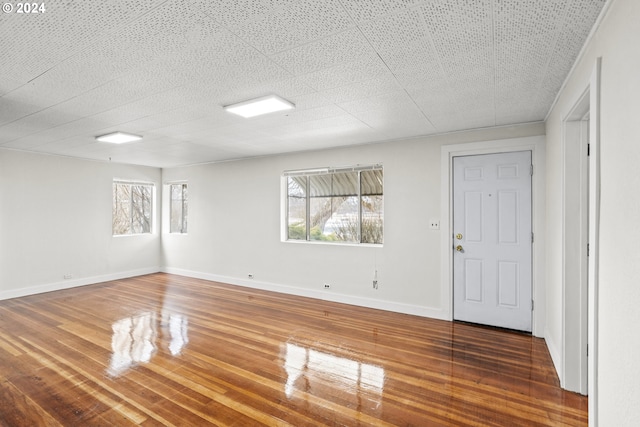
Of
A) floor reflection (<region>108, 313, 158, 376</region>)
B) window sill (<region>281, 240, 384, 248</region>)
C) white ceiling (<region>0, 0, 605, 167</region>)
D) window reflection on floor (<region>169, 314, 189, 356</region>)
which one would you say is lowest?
window reflection on floor (<region>169, 314, 189, 356</region>)

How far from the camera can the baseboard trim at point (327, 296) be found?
4.24 meters

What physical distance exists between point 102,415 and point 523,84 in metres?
3.86

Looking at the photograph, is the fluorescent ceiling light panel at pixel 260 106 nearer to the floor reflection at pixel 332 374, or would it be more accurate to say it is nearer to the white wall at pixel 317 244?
Answer: the white wall at pixel 317 244

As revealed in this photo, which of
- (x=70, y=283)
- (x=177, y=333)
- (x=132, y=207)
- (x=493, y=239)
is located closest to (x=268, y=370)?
(x=177, y=333)

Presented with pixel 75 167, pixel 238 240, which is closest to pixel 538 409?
pixel 238 240

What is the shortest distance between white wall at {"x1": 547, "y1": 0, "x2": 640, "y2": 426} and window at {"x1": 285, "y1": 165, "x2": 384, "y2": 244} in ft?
10.4

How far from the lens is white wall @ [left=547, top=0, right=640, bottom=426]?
1236 millimetres

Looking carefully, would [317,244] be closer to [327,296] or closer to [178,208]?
[327,296]

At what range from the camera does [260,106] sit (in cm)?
302

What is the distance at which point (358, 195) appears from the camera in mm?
4957

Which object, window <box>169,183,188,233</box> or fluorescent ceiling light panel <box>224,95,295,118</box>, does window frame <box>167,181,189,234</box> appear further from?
fluorescent ceiling light panel <box>224,95,295,118</box>

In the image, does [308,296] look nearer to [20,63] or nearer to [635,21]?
[20,63]

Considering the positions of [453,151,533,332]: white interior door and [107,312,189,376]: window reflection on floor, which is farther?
[453,151,533,332]: white interior door

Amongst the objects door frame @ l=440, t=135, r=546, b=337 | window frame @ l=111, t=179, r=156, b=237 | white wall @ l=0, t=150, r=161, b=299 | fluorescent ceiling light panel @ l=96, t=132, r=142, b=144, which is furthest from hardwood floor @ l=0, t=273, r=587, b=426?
window frame @ l=111, t=179, r=156, b=237
